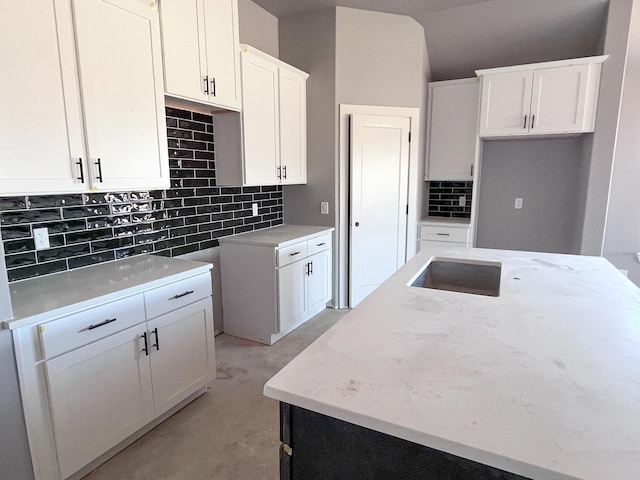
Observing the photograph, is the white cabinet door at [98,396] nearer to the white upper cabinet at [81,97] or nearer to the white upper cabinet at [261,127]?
the white upper cabinet at [81,97]

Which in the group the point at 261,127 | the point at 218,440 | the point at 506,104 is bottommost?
the point at 218,440

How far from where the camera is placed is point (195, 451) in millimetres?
1945

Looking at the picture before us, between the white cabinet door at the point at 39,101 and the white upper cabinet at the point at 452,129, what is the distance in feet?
11.5

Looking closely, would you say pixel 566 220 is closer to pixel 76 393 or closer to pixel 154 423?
pixel 154 423

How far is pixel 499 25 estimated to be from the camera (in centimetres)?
365

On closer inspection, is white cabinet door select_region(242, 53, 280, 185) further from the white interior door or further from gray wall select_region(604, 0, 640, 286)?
gray wall select_region(604, 0, 640, 286)

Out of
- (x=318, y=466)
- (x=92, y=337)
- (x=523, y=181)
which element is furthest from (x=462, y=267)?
(x=523, y=181)

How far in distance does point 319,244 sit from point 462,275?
63.3 inches

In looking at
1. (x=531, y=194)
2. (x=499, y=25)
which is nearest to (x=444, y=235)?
(x=531, y=194)

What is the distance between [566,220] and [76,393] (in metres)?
4.59

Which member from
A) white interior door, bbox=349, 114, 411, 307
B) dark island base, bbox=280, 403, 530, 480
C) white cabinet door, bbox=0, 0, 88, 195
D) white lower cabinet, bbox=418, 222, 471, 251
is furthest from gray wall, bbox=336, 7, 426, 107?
dark island base, bbox=280, 403, 530, 480

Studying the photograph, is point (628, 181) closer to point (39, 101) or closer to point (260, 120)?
point (260, 120)

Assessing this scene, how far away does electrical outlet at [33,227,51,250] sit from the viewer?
6.35ft

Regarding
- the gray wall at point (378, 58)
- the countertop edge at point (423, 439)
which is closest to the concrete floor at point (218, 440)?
the countertop edge at point (423, 439)
